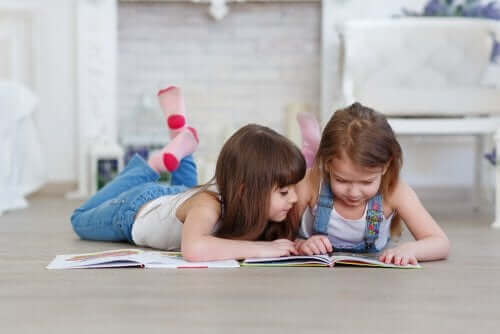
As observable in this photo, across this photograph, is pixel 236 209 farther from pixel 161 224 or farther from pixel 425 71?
pixel 425 71

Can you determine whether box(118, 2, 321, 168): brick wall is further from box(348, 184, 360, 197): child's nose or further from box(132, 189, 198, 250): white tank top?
box(348, 184, 360, 197): child's nose

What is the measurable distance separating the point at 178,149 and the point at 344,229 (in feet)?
1.90

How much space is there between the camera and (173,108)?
229 cm

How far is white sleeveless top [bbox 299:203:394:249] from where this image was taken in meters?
1.83

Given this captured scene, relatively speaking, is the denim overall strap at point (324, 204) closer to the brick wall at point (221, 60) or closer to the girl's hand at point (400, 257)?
the girl's hand at point (400, 257)

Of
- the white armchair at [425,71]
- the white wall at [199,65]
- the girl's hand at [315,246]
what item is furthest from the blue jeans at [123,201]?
the white wall at [199,65]

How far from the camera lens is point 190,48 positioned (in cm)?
406

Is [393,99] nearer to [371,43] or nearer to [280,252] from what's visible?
[371,43]

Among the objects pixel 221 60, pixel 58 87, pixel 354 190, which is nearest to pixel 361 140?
pixel 354 190

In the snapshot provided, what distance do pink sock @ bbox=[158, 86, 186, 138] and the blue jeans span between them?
9 cm

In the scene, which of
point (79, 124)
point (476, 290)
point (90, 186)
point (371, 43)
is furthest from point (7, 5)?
point (476, 290)

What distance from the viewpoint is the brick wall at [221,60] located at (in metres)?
4.05

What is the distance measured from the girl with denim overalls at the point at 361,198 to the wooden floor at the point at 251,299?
9 centimetres

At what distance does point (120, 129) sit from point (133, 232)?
2.19 metres
